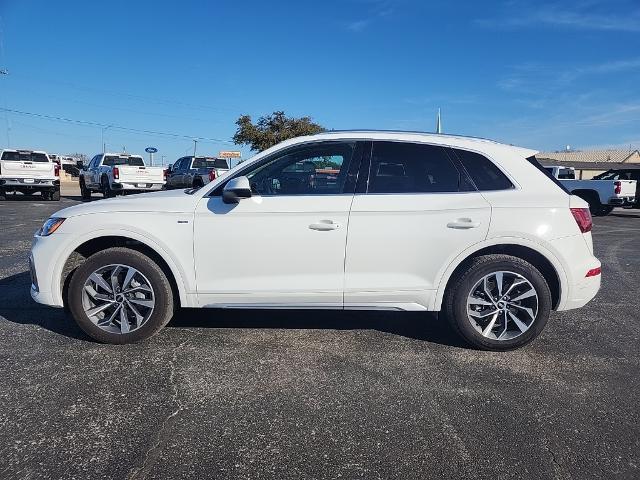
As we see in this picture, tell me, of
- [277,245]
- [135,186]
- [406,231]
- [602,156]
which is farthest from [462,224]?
[602,156]

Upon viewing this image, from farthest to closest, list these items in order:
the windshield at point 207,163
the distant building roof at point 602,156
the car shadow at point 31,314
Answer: the distant building roof at point 602,156, the windshield at point 207,163, the car shadow at point 31,314

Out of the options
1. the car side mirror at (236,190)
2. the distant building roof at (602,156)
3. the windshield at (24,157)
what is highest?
the distant building roof at (602,156)

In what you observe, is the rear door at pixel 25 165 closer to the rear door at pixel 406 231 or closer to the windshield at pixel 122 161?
the windshield at pixel 122 161

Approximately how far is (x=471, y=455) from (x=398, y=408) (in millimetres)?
579

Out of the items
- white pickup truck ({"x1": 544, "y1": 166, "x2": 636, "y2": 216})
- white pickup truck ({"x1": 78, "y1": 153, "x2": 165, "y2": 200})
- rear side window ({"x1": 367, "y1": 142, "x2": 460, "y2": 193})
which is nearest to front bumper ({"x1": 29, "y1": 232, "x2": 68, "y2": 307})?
rear side window ({"x1": 367, "y1": 142, "x2": 460, "y2": 193})

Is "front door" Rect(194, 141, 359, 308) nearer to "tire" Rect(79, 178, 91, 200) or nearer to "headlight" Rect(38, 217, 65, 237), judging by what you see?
"headlight" Rect(38, 217, 65, 237)

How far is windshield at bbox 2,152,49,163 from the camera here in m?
21.0

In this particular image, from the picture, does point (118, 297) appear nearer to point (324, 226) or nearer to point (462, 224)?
point (324, 226)

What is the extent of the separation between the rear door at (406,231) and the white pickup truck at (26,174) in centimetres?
2035

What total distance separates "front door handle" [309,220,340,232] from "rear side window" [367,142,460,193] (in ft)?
1.34

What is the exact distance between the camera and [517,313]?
13.2 ft

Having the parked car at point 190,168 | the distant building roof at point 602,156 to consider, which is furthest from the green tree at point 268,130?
the distant building roof at point 602,156

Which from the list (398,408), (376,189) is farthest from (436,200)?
(398,408)

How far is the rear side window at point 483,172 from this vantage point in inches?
159
